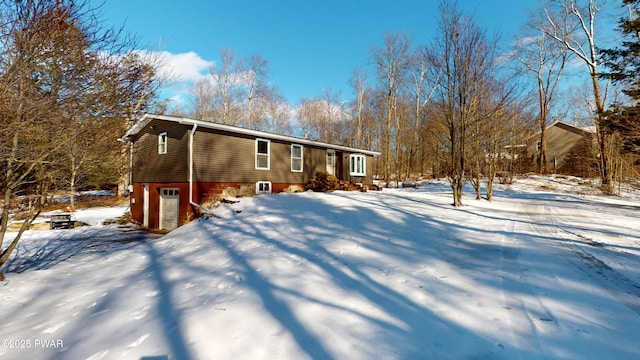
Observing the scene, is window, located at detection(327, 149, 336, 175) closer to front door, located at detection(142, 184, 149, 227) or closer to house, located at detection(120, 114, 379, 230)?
house, located at detection(120, 114, 379, 230)

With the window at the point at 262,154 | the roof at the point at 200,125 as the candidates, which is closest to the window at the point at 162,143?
the roof at the point at 200,125

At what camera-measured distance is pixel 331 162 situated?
18.6 m

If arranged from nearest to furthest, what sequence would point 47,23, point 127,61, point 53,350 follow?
1. point 53,350
2. point 47,23
3. point 127,61

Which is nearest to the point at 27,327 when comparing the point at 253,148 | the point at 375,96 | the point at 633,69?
the point at 253,148

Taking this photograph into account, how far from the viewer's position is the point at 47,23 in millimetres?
4551

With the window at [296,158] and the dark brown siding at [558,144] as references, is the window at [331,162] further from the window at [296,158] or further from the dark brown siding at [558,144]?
the dark brown siding at [558,144]

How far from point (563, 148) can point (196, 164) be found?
3526cm

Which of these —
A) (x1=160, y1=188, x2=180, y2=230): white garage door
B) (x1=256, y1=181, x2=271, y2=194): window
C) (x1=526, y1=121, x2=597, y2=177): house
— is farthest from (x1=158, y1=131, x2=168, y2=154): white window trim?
(x1=526, y1=121, x2=597, y2=177): house

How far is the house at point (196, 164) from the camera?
38.6 feet

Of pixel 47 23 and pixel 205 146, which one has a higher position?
pixel 47 23

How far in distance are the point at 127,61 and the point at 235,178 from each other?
7127 millimetres

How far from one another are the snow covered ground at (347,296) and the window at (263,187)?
679 centimetres

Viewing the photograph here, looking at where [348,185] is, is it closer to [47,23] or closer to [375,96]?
[47,23]

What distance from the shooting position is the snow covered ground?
2459 millimetres
